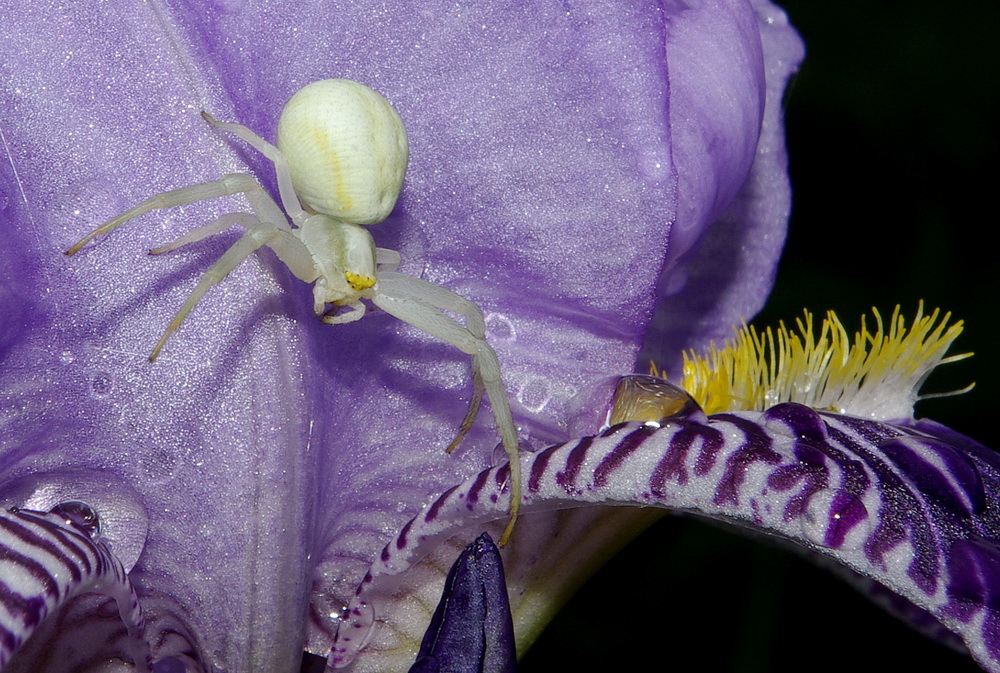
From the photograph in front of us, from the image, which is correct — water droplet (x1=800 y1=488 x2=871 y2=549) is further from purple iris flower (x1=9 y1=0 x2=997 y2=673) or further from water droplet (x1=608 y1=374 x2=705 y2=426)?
water droplet (x1=608 y1=374 x2=705 y2=426)

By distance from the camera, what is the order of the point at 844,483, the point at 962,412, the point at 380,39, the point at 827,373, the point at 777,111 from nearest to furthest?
the point at 844,483 < the point at 380,39 < the point at 827,373 < the point at 777,111 < the point at 962,412

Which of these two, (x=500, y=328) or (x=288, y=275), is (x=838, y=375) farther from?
(x=288, y=275)

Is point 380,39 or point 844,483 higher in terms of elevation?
point 380,39

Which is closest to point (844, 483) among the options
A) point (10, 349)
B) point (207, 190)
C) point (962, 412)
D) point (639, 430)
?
point (639, 430)

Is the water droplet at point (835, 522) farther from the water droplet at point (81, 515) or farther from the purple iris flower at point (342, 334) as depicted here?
the water droplet at point (81, 515)

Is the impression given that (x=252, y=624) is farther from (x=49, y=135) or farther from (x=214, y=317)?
(x=49, y=135)

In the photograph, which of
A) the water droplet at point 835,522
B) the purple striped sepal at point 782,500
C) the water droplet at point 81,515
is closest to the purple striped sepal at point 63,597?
the water droplet at point 81,515

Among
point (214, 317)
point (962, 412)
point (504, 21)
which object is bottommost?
point (962, 412)

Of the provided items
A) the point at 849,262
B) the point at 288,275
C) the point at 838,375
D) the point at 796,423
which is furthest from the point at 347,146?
the point at 849,262
